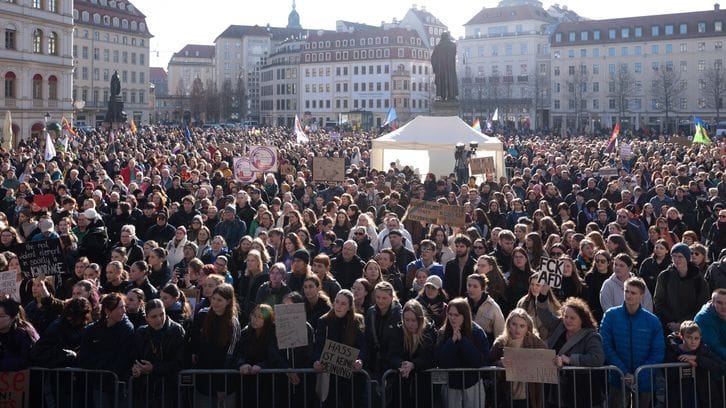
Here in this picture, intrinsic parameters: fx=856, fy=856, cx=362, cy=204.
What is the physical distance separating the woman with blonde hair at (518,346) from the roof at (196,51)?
7219 inches

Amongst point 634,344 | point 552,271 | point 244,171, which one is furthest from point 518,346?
point 244,171

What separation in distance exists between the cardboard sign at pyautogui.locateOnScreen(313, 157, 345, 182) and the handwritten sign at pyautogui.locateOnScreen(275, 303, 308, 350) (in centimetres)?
1313

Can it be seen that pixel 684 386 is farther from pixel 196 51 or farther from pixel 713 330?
pixel 196 51

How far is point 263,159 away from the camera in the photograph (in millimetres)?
21312

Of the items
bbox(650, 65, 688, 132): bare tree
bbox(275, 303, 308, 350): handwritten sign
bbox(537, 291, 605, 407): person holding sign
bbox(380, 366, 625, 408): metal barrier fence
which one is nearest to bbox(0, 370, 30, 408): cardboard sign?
bbox(275, 303, 308, 350): handwritten sign

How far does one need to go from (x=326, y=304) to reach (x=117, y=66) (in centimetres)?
11137

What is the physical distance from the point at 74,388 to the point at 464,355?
361 centimetres

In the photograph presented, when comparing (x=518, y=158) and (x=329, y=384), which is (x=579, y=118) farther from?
(x=329, y=384)

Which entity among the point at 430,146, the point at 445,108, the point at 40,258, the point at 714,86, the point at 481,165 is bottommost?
the point at 40,258

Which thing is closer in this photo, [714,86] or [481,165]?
[481,165]

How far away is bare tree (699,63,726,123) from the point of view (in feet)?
306

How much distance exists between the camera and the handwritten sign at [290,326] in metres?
7.71

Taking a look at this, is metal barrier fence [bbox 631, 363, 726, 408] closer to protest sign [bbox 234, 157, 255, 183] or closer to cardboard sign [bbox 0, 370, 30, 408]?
cardboard sign [bbox 0, 370, 30, 408]

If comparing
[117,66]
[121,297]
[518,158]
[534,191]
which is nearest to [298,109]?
[117,66]
